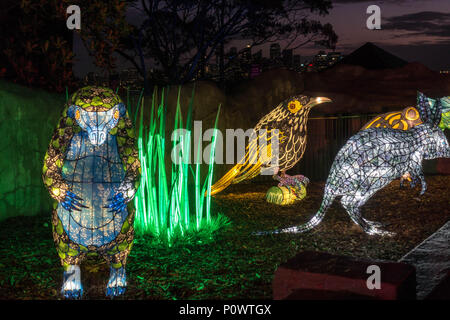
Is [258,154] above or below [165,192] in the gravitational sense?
above

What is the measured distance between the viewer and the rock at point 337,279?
2.03 metres

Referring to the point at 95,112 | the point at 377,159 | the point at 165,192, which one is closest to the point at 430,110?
the point at 377,159

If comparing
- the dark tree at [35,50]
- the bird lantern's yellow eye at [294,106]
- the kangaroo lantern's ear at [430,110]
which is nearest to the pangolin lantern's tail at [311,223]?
the kangaroo lantern's ear at [430,110]

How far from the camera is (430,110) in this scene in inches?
176

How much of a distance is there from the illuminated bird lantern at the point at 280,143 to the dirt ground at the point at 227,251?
60 centimetres

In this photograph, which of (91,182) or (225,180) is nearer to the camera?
(91,182)

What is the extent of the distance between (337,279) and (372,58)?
49.2 ft

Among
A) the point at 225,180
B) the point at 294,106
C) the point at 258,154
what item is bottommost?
the point at 225,180

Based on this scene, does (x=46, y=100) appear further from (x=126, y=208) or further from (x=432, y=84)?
(x=432, y=84)

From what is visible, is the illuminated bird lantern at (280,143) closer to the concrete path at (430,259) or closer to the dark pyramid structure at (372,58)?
the concrete path at (430,259)

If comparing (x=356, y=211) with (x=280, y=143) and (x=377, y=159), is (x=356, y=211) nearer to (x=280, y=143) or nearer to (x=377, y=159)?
(x=377, y=159)

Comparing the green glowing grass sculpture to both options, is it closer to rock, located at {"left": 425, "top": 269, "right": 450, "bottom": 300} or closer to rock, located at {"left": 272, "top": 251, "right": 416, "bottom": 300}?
rock, located at {"left": 272, "top": 251, "right": 416, "bottom": 300}

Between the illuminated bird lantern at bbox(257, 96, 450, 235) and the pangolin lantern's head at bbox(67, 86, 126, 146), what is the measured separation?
220cm

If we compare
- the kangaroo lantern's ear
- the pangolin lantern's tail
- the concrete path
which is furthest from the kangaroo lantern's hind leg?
the kangaroo lantern's ear
